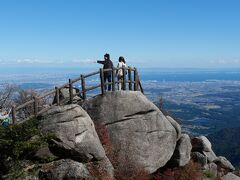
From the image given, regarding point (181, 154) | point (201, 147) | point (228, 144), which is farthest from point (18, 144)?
Answer: point (228, 144)

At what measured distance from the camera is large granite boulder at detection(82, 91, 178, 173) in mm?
24750

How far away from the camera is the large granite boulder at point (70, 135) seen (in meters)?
20.9

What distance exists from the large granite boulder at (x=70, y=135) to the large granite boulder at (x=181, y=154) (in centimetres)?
784

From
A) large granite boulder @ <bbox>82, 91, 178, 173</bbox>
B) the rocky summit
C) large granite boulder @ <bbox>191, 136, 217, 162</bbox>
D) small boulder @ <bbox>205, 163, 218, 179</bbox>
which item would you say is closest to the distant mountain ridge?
large granite boulder @ <bbox>191, 136, 217, 162</bbox>

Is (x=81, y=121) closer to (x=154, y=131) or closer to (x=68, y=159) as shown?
(x=68, y=159)

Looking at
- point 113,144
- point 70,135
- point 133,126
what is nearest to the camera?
point 70,135

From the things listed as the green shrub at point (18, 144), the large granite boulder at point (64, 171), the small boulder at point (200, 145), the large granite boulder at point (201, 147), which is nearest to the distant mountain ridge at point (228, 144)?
the large granite boulder at point (201, 147)

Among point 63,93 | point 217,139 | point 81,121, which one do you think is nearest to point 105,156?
point 81,121

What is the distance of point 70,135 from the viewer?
2106 cm

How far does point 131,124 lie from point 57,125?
19.6 ft

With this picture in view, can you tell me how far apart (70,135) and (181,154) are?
10348 mm

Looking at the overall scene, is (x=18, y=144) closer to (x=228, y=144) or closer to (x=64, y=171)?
(x=64, y=171)

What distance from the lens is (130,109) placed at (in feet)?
84.6

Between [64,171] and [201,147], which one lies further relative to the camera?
[201,147]
